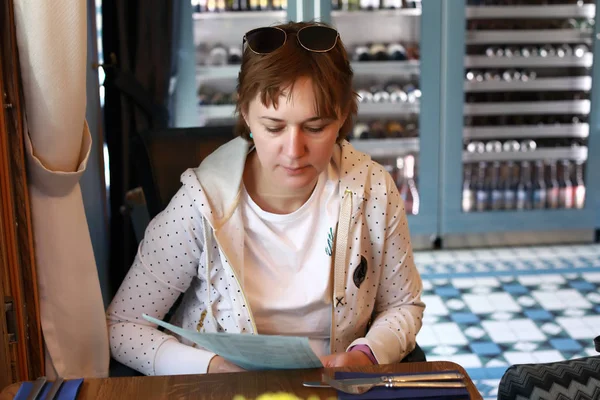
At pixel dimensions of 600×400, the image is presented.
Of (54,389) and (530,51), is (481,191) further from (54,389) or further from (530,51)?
(54,389)

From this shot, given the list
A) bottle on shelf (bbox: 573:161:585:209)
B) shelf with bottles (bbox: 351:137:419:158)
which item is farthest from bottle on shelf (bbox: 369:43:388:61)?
bottle on shelf (bbox: 573:161:585:209)

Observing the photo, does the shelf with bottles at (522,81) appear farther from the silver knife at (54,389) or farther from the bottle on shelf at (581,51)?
the silver knife at (54,389)

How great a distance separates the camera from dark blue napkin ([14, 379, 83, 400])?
3.81 ft

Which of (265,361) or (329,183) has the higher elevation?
(329,183)

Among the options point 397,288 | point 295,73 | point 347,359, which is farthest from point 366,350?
point 295,73

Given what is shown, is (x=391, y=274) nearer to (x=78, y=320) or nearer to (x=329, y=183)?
(x=329, y=183)

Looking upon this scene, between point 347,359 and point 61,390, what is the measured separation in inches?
21.7

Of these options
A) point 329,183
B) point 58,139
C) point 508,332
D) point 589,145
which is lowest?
point 508,332

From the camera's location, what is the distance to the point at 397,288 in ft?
5.62

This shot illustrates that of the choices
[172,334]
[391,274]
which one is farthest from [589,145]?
[172,334]

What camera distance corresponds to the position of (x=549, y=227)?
4.61 metres

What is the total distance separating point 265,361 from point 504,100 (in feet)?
12.2

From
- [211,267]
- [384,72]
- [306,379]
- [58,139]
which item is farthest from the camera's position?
[384,72]

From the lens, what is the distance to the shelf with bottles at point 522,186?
4609 millimetres
